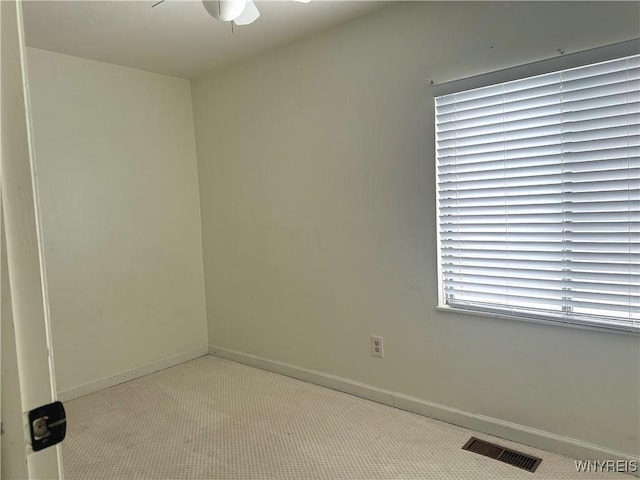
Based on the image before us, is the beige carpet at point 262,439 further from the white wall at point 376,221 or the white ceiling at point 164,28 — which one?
the white ceiling at point 164,28

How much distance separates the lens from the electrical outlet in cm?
274

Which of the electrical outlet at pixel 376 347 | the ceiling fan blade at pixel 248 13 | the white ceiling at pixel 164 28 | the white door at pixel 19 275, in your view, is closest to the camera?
the white door at pixel 19 275

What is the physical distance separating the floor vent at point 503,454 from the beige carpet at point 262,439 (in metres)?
0.04

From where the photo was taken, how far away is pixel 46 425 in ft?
2.09

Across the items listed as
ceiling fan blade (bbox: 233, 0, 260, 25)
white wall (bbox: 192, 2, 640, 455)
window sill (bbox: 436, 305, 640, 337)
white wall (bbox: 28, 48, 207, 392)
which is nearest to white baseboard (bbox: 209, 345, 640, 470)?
white wall (bbox: 192, 2, 640, 455)

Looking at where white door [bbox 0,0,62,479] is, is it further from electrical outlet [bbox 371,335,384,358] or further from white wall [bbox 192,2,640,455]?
electrical outlet [bbox 371,335,384,358]

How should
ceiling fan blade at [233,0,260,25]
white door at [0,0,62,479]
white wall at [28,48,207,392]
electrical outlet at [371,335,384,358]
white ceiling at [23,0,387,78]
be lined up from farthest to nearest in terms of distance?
white wall at [28,48,207,392] → electrical outlet at [371,335,384,358] → white ceiling at [23,0,387,78] → ceiling fan blade at [233,0,260,25] → white door at [0,0,62,479]

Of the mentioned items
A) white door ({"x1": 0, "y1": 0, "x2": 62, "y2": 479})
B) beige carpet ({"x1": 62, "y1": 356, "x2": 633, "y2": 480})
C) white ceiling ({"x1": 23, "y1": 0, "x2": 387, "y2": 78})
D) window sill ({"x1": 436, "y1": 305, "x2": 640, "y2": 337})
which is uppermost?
white ceiling ({"x1": 23, "y1": 0, "x2": 387, "y2": 78})

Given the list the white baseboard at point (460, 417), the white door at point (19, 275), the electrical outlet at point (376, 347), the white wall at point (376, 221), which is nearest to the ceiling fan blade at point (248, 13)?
the white wall at point (376, 221)

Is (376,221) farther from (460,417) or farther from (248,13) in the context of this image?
(248,13)

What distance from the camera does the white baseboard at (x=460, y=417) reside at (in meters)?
2.05

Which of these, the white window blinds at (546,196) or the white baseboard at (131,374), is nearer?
the white window blinds at (546,196)

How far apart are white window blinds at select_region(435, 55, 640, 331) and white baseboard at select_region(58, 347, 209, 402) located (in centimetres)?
230

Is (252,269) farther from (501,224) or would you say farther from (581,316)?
(581,316)
